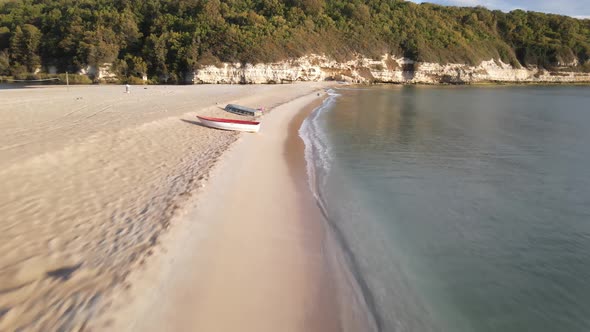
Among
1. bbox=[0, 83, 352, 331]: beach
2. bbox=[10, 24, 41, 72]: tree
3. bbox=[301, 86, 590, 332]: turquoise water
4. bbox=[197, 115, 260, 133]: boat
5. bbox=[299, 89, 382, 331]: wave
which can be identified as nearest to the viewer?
bbox=[0, 83, 352, 331]: beach

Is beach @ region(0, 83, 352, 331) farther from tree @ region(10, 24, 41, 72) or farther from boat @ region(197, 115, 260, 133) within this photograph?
tree @ region(10, 24, 41, 72)

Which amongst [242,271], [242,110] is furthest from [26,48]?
Answer: [242,271]

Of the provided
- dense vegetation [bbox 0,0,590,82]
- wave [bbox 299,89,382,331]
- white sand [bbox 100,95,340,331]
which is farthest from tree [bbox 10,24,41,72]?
white sand [bbox 100,95,340,331]

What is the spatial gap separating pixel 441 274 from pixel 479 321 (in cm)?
95

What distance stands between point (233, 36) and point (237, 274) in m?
60.8

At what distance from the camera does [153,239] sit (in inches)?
186

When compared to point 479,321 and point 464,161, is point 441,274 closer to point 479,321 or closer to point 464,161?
point 479,321

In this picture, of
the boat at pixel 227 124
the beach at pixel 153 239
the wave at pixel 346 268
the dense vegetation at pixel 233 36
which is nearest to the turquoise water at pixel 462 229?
the wave at pixel 346 268

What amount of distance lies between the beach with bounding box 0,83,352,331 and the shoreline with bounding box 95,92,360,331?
0.02 metres

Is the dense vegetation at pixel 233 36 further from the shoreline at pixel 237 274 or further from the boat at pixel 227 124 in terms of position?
the shoreline at pixel 237 274

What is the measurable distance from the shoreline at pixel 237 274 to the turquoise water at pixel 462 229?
68cm

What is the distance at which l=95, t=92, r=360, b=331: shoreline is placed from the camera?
3578mm

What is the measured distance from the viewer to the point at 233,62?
5603 centimetres

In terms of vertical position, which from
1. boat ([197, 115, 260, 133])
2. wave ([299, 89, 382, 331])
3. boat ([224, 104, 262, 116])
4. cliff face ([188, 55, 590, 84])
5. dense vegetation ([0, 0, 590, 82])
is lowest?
wave ([299, 89, 382, 331])
